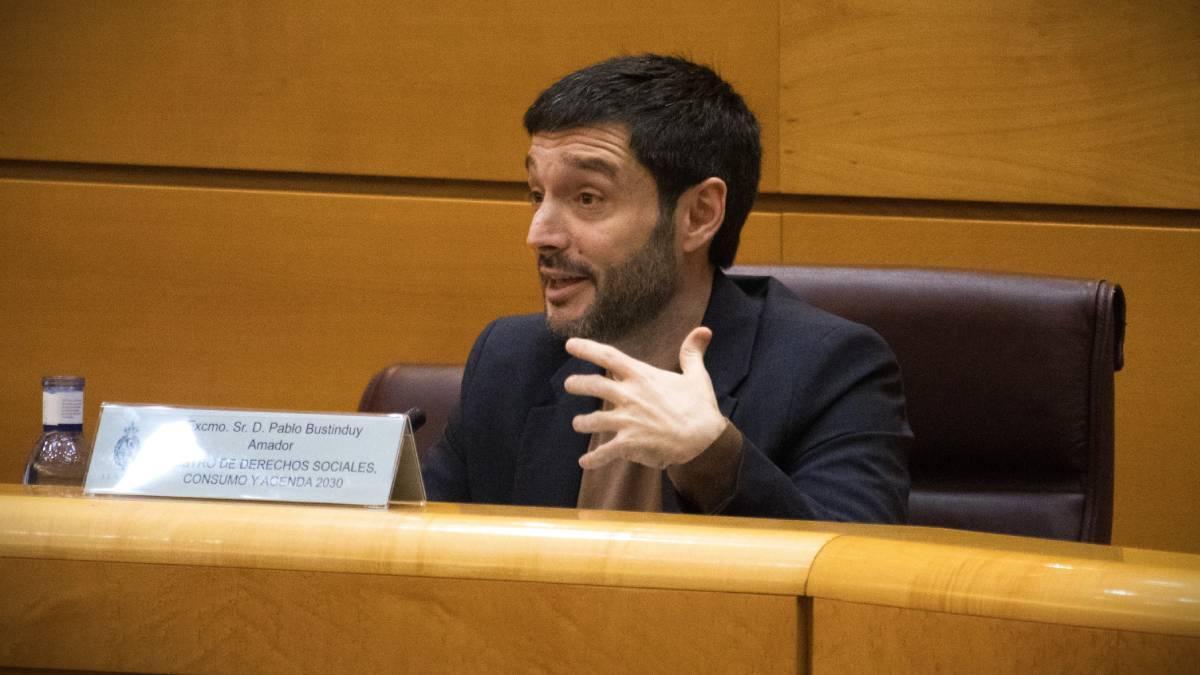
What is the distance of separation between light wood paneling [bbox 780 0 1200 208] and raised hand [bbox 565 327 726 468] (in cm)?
123

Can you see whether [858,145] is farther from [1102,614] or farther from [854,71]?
A: [1102,614]

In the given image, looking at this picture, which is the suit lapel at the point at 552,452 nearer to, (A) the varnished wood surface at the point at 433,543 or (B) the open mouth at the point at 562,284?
(B) the open mouth at the point at 562,284

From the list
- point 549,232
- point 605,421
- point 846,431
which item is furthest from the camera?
point 549,232

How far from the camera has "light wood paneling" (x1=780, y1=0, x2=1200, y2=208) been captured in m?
2.44

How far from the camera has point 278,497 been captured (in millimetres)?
949

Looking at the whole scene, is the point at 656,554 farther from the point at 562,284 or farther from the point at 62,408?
the point at 562,284

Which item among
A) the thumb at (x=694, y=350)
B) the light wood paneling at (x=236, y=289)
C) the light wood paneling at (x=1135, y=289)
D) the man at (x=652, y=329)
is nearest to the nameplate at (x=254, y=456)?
the thumb at (x=694, y=350)

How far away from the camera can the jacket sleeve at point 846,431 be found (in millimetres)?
1526

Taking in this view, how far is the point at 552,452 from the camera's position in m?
1.70

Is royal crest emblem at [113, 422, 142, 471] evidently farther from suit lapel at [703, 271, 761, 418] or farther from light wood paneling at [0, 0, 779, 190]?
light wood paneling at [0, 0, 779, 190]

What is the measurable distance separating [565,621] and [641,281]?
105 cm

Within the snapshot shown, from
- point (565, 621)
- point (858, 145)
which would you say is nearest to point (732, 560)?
point (565, 621)

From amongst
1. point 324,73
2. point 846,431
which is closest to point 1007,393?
point 846,431

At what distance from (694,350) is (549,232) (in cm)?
41
